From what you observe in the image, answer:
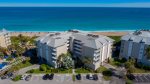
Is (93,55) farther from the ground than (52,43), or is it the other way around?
(52,43)

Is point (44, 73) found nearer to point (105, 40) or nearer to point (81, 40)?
point (81, 40)

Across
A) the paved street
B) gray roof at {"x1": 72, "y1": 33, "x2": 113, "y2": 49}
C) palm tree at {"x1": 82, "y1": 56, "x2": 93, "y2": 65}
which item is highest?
gray roof at {"x1": 72, "y1": 33, "x2": 113, "y2": 49}

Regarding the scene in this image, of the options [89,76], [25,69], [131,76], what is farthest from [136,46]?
[25,69]

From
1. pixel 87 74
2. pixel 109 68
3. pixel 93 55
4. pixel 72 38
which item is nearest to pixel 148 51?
pixel 109 68

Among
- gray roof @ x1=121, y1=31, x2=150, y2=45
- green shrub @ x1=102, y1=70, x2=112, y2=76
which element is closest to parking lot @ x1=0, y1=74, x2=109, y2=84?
green shrub @ x1=102, y1=70, x2=112, y2=76

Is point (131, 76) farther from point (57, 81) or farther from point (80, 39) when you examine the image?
point (57, 81)

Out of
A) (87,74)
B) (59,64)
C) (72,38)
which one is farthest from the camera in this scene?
(72,38)

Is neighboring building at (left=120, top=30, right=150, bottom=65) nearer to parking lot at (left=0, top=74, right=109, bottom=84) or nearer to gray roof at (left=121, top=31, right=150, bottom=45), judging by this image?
gray roof at (left=121, top=31, right=150, bottom=45)
